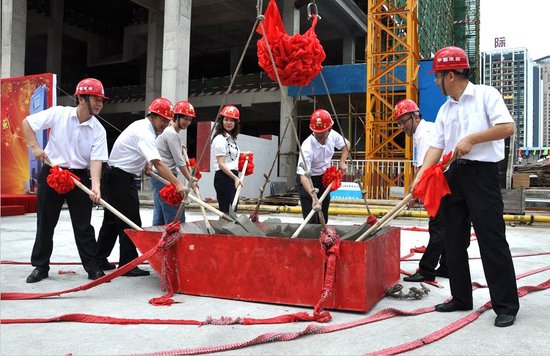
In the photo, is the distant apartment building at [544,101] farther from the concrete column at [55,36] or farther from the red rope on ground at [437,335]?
the red rope on ground at [437,335]

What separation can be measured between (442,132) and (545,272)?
7.77ft

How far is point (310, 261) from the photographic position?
9.59 ft

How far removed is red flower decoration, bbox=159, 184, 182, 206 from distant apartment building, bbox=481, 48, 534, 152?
59.8 meters

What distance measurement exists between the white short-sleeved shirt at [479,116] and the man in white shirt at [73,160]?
2817 millimetres

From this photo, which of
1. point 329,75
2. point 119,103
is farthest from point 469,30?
point 119,103

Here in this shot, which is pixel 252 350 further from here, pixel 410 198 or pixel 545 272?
pixel 545 272

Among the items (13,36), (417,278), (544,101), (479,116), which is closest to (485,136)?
(479,116)

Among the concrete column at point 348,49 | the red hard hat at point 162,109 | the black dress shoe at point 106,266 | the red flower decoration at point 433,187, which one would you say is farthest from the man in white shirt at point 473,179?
the concrete column at point 348,49

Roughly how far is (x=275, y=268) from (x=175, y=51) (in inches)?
520

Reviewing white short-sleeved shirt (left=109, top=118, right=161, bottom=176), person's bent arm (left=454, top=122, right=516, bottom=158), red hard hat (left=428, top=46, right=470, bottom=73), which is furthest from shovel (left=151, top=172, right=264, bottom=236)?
red hard hat (left=428, top=46, right=470, bottom=73)

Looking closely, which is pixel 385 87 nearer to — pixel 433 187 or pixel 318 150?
pixel 318 150

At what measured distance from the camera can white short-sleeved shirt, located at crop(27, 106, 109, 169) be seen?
3.87 metres

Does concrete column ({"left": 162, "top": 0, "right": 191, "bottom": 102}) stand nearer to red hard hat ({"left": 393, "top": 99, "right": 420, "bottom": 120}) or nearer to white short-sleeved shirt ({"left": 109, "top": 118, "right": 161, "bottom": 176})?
white short-sleeved shirt ({"left": 109, "top": 118, "right": 161, "bottom": 176})

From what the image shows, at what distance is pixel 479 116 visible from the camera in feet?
9.10
